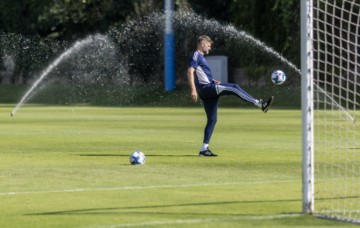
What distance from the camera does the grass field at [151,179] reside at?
12617mm

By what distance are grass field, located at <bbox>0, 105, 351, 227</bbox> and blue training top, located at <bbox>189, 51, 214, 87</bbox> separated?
136 centimetres

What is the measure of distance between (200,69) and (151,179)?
4933mm

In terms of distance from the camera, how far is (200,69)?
2131 cm

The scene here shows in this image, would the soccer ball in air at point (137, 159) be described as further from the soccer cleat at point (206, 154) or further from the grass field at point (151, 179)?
the soccer cleat at point (206, 154)

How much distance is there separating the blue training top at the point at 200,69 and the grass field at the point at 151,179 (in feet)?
4.47

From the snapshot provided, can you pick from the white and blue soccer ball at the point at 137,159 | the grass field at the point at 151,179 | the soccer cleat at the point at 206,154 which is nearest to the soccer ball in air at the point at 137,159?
the white and blue soccer ball at the point at 137,159

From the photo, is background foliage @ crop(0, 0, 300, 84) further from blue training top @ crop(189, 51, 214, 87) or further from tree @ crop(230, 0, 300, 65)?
blue training top @ crop(189, 51, 214, 87)

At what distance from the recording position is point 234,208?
13227mm

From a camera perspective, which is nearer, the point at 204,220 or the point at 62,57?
the point at 204,220

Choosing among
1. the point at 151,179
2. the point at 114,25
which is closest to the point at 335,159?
the point at 151,179

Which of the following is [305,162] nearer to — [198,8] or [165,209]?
[165,209]

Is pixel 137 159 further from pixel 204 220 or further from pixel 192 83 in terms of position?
pixel 204 220

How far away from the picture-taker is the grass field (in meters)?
12.6

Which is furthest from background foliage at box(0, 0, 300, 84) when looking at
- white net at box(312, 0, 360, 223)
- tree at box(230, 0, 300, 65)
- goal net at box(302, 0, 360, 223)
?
goal net at box(302, 0, 360, 223)
